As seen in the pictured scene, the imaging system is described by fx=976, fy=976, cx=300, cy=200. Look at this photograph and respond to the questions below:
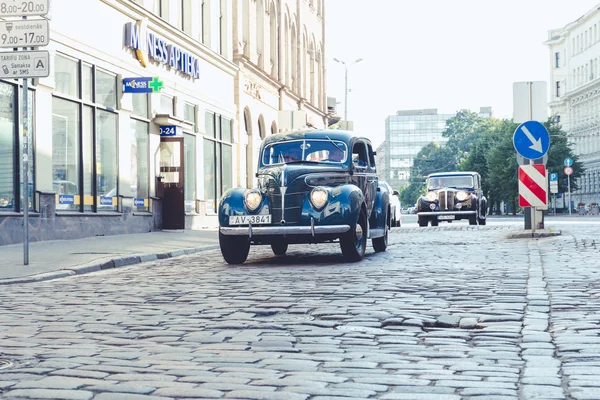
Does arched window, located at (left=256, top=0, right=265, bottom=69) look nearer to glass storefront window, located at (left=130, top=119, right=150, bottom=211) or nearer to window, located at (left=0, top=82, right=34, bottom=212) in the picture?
glass storefront window, located at (left=130, top=119, right=150, bottom=211)

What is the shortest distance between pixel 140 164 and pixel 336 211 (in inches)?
545

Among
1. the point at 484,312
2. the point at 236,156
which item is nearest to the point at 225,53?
the point at 236,156

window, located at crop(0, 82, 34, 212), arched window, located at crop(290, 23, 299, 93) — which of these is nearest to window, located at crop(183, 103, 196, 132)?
window, located at crop(0, 82, 34, 212)

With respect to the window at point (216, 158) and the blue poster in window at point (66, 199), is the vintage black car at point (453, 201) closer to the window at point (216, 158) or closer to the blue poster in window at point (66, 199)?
the window at point (216, 158)

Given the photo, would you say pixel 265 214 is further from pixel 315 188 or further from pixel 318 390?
pixel 318 390

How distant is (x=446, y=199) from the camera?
33.8 meters

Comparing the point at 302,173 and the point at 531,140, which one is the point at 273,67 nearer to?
the point at 531,140

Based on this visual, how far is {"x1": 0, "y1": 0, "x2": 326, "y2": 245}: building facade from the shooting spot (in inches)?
777

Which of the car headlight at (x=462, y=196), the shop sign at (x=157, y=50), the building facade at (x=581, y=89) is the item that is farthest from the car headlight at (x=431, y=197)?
the building facade at (x=581, y=89)

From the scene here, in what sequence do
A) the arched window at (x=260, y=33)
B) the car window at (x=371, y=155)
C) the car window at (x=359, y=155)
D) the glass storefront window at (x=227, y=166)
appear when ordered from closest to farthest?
the car window at (x=359, y=155) < the car window at (x=371, y=155) < the glass storefront window at (x=227, y=166) < the arched window at (x=260, y=33)

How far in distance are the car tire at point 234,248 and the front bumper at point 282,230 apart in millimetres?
269

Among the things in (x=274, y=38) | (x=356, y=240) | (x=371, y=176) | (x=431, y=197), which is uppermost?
(x=274, y=38)

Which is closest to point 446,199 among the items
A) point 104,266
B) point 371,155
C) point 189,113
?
point 189,113

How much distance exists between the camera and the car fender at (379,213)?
604 inches
